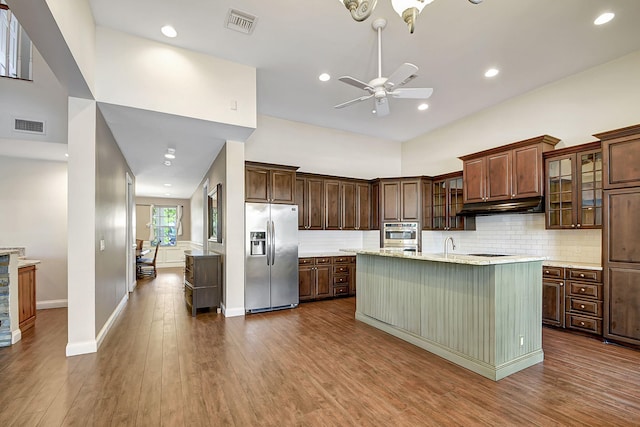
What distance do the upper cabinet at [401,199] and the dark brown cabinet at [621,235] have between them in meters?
2.97

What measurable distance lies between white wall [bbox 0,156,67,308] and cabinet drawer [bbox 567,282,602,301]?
7.66m

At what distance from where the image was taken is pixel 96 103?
3264 mm

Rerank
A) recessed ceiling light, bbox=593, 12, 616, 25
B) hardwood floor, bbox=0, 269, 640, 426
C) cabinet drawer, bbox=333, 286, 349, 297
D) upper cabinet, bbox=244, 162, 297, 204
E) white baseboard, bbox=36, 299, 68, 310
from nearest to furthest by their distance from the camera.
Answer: hardwood floor, bbox=0, 269, 640, 426
recessed ceiling light, bbox=593, 12, 616, 25
upper cabinet, bbox=244, 162, 297, 204
white baseboard, bbox=36, 299, 68, 310
cabinet drawer, bbox=333, 286, 349, 297

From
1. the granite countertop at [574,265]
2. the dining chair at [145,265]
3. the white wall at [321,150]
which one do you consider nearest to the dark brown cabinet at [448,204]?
the white wall at [321,150]

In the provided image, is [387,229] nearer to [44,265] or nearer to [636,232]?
[636,232]

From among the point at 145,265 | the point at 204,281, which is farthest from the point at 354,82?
the point at 145,265

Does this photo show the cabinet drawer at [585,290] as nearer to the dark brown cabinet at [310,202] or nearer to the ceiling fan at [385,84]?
the ceiling fan at [385,84]

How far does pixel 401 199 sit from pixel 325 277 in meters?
2.28

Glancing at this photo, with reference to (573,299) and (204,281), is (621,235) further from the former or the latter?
(204,281)

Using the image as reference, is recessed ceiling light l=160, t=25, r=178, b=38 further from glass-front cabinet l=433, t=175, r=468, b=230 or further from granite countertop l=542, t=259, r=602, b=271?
granite countertop l=542, t=259, r=602, b=271

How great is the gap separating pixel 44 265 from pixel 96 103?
357 cm

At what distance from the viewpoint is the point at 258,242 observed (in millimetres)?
4883

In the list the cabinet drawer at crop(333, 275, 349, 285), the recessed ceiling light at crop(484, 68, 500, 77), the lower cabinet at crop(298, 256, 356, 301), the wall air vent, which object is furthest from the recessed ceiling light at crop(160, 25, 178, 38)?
the cabinet drawer at crop(333, 275, 349, 285)

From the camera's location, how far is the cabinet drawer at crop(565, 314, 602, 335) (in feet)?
11.7
